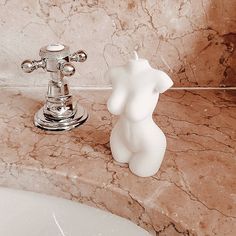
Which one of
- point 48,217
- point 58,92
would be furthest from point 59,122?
point 48,217

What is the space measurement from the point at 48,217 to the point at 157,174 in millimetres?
176

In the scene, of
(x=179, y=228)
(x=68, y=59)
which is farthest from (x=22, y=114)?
(x=179, y=228)

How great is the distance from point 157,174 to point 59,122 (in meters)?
0.21

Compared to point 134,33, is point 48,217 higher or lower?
lower

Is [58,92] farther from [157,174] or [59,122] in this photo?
[157,174]

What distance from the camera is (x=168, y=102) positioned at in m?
0.78

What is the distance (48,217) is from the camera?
633mm

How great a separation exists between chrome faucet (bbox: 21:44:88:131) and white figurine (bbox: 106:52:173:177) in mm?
134

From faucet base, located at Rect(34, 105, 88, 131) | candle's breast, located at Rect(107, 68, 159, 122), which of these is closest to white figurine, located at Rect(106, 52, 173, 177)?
candle's breast, located at Rect(107, 68, 159, 122)

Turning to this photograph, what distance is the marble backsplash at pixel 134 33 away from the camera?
29.1 inches

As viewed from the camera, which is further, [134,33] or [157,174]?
[134,33]

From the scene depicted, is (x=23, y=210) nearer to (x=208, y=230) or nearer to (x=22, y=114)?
(x=22, y=114)

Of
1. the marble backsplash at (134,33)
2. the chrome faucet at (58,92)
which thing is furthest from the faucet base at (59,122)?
the marble backsplash at (134,33)

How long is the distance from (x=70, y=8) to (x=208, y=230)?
0.45 metres
